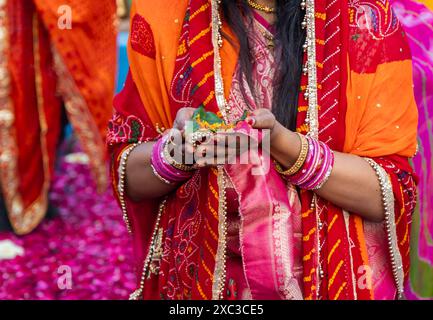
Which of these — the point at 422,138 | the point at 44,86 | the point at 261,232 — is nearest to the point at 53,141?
the point at 44,86

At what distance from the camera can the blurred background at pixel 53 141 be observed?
3.82m

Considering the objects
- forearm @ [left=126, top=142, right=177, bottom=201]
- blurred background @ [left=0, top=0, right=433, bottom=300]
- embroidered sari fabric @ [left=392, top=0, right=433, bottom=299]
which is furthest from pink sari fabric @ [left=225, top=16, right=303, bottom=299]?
blurred background @ [left=0, top=0, right=433, bottom=300]

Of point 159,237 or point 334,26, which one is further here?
point 159,237

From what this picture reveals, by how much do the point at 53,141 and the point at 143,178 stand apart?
2260mm

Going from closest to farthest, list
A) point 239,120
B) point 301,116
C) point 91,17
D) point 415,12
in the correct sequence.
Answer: point 239,120, point 301,116, point 415,12, point 91,17

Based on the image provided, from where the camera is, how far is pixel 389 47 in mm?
2043

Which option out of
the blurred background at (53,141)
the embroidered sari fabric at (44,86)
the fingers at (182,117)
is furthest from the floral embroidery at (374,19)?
the embroidered sari fabric at (44,86)

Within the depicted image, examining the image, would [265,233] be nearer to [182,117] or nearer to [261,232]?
[261,232]

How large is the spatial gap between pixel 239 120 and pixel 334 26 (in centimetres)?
35

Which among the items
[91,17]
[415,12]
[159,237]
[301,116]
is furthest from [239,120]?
[91,17]

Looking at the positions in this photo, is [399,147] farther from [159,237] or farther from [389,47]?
[159,237]

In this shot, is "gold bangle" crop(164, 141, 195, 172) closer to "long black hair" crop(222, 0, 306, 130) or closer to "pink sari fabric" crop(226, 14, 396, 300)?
"pink sari fabric" crop(226, 14, 396, 300)

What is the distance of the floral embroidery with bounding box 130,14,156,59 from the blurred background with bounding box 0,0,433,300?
156cm
